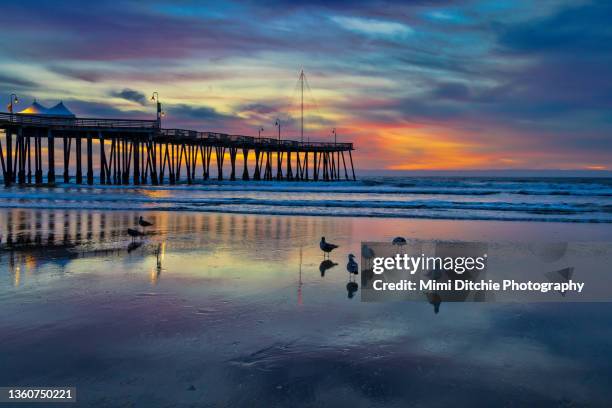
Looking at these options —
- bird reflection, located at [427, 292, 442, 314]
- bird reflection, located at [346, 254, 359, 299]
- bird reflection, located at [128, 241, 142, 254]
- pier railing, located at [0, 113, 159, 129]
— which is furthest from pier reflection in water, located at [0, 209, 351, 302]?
pier railing, located at [0, 113, 159, 129]

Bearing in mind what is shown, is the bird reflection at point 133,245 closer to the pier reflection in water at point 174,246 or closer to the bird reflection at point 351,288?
the pier reflection in water at point 174,246

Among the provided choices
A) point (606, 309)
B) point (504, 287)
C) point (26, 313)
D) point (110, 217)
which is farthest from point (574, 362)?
point (110, 217)

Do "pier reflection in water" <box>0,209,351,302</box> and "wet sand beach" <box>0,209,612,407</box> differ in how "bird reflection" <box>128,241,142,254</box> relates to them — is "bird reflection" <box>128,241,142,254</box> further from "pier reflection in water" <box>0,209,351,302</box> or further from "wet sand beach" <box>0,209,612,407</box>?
"wet sand beach" <box>0,209,612,407</box>

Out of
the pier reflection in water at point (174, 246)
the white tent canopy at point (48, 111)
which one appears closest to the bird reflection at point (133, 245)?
the pier reflection in water at point (174, 246)

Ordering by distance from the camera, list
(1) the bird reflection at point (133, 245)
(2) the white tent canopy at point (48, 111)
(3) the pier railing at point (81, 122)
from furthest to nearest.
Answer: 1. (2) the white tent canopy at point (48, 111)
2. (3) the pier railing at point (81, 122)
3. (1) the bird reflection at point (133, 245)

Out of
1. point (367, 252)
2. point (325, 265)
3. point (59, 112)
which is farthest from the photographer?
point (59, 112)

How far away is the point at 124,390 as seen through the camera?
3.91 meters

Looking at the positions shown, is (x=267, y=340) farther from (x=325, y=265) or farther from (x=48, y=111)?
(x=48, y=111)

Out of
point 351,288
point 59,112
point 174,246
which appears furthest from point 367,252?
point 59,112

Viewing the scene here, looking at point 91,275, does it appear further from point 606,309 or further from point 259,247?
point 606,309

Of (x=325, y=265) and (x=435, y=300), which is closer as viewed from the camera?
(x=435, y=300)

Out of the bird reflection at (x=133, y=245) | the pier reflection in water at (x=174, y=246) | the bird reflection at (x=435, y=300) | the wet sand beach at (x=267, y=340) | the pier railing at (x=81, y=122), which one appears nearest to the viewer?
the wet sand beach at (x=267, y=340)

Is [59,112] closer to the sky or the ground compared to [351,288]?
closer to the sky

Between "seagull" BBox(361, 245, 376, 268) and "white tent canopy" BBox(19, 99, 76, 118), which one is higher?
"white tent canopy" BBox(19, 99, 76, 118)
